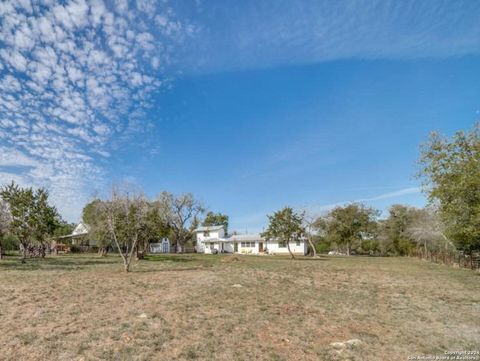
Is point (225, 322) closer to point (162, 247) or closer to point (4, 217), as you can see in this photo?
point (4, 217)

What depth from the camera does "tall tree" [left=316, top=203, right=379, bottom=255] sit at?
6175 centimetres

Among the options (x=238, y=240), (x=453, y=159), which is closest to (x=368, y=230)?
(x=238, y=240)

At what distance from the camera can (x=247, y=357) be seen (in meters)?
6.30

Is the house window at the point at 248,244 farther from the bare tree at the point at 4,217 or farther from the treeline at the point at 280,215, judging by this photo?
the bare tree at the point at 4,217

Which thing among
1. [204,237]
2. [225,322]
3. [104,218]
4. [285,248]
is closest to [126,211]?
[104,218]

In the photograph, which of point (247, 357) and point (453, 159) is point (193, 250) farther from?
point (247, 357)

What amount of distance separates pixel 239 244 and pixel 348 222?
22917mm

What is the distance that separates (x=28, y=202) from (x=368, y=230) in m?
59.4

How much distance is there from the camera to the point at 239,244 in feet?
217

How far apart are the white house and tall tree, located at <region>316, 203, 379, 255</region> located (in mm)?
7354

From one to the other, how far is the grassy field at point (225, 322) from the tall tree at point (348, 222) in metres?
48.0

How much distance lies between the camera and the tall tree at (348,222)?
203ft

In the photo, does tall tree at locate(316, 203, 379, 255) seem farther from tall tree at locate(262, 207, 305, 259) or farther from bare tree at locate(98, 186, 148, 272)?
bare tree at locate(98, 186, 148, 272)

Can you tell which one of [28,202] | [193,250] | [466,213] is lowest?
[193,250]
